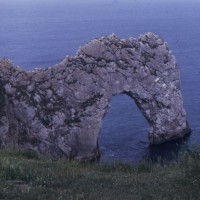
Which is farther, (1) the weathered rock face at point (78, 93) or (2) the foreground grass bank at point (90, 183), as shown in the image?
(1) the weathered rock face at point (78, 93)

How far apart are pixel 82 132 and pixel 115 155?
250 centimetres

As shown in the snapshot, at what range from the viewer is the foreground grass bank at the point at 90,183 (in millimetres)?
11422

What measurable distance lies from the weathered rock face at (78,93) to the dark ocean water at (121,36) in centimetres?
221

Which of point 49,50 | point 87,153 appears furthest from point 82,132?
point 49,50

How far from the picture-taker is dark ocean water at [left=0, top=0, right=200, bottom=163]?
129 feet

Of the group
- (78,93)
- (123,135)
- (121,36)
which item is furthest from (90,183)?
(121,36)

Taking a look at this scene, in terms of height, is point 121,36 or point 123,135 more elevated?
point 121,36

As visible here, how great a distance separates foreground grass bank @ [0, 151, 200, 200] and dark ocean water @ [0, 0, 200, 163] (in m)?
3.88

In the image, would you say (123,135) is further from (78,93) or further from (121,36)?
(121,36)

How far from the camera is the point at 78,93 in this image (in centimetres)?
3662

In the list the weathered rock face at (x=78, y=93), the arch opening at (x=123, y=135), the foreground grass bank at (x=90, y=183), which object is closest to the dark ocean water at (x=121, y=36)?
the arch opening at (x=123, y=135)

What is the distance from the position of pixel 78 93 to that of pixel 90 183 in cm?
2401

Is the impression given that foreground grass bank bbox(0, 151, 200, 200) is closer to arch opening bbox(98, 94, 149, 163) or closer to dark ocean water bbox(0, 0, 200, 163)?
dark ocean water bbox(0, 0, 200, 163)

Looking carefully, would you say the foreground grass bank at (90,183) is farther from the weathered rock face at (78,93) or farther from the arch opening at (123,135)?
the weathered rock face at (78,93)
